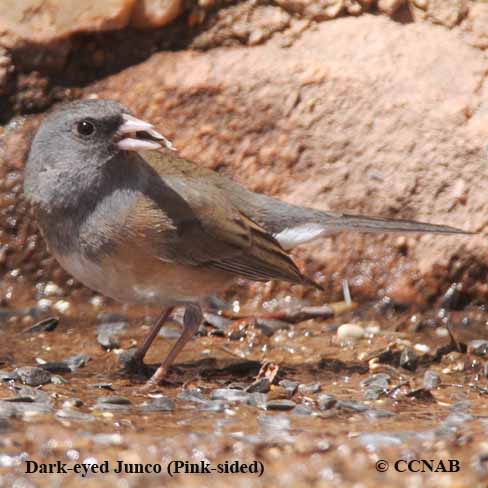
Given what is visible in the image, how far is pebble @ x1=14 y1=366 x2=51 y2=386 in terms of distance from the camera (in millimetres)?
4746

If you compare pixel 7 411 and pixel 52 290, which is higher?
pixel 7 411

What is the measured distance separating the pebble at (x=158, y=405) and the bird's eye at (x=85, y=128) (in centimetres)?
122

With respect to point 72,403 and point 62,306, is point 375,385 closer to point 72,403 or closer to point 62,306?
point 72,403

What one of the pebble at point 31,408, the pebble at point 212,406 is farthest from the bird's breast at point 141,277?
the pebble at point 31,408

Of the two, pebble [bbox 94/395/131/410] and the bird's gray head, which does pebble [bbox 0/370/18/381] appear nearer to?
pebble [bbox 94/395/131/410]

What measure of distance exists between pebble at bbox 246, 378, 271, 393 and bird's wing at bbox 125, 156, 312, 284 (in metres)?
0.60

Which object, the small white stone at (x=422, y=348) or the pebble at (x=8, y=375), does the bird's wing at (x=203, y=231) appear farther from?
the pebble at (x=8, y=375)

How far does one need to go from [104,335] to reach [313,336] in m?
1.08

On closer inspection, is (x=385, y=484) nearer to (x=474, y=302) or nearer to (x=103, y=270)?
(x=103, y=270)

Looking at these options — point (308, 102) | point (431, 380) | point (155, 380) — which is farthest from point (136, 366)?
point (308, 102)

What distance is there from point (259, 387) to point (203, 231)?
80 centimetres

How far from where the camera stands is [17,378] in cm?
476

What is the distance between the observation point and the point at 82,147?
491 cm

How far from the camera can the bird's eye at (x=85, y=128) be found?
4898 mm
